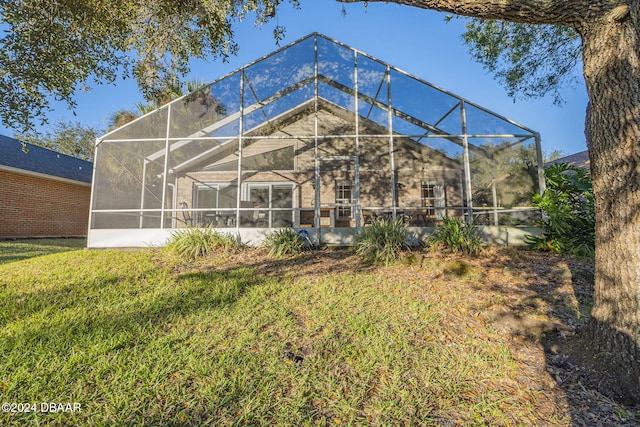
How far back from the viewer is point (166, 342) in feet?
7.95

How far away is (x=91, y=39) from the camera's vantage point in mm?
5797

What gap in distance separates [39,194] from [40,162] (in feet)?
5.89

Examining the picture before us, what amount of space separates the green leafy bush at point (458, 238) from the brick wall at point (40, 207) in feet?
49.2

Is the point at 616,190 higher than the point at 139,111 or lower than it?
lower

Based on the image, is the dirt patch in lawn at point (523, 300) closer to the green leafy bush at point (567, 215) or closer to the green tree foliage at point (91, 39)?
the green leafy bush at point (567, 215)

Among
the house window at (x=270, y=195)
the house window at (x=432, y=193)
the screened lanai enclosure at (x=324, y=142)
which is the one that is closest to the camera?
the screened lanai enclosure at (x=324, y=142)

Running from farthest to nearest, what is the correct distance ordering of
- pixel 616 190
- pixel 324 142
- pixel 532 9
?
1. pixel 324 142
2. pixel 532 9
3. pixel 616 190

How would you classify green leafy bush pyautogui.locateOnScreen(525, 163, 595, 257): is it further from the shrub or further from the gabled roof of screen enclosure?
the shrub

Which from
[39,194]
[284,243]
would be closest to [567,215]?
[284,243]

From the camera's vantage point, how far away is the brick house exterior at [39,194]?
1046 cm

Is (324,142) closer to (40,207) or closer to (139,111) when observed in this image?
(139,111)

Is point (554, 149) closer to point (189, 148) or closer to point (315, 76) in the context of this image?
point (315, 76)

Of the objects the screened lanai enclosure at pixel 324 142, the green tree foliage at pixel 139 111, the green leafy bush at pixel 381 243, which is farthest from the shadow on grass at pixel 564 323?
the green tree foliage at pixel 139 111

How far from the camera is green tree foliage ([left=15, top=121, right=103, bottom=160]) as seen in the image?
1059 inches
